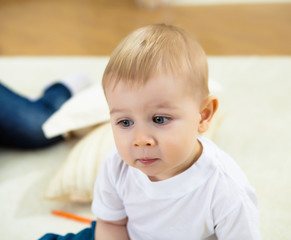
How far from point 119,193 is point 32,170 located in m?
0.58

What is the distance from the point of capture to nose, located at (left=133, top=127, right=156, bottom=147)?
25.2 inches

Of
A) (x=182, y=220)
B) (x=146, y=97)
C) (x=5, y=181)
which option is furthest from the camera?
(x=5, y=181)

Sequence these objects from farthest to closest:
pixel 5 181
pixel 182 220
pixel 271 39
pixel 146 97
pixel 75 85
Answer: pixel 271 39 → pixel 75 85 → pixel 5 181 → pixel 182 220 → pixel 146 97

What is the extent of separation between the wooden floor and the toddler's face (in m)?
1.48

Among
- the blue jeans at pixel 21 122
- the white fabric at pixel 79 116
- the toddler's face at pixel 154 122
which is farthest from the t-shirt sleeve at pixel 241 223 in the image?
the blue jeans at pixel 21 122

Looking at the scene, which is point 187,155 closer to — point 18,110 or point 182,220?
point 182,220

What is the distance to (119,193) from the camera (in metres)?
0.83

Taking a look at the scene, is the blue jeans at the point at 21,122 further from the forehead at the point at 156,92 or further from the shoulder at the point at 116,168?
the forehead at the point at 156,92

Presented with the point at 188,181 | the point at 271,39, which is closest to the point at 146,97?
the point at 188,181

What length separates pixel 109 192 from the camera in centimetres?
84

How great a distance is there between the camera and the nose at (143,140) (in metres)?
0.64

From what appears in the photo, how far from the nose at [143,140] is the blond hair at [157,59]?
3.4 inches

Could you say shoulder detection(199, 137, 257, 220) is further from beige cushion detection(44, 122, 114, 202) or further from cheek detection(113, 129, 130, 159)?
beige cushion detection(44, 122, 114, 202)

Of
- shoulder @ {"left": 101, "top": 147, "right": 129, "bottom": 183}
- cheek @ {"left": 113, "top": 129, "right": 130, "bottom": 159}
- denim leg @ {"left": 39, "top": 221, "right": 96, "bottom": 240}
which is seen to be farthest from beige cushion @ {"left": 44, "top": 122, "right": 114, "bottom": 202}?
cheek @ {"left": 113, "top": 129, "right": 130, "bottom": 159}
